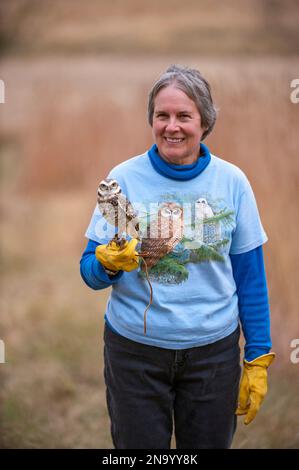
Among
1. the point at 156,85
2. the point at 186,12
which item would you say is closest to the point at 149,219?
the point at 156,85

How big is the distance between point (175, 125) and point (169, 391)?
2.87 ft

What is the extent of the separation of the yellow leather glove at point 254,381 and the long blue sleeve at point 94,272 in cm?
60

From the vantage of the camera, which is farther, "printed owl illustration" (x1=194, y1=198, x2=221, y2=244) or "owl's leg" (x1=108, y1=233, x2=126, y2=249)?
"printed owl illustration" (x1=194, y1=198, x2=221, y2=244)

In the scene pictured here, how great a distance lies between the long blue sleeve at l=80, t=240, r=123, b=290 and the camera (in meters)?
1.77

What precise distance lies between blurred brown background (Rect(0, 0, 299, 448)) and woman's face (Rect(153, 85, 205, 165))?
1.92 metres

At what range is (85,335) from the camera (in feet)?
14.9

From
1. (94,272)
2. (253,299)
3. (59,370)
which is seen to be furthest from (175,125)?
(59,370)

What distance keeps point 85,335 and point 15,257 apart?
7.62 feet

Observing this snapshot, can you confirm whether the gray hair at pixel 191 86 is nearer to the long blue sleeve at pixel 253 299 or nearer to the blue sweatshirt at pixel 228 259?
the blue sweatshirt at pixel 228 259

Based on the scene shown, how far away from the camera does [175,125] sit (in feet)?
5.75

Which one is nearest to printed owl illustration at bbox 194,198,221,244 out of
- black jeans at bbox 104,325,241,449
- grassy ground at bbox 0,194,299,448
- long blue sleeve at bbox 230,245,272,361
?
long blue sleeve at bbox 230,245,272,361

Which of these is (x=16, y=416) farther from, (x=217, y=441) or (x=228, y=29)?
(x=228, y=29)
